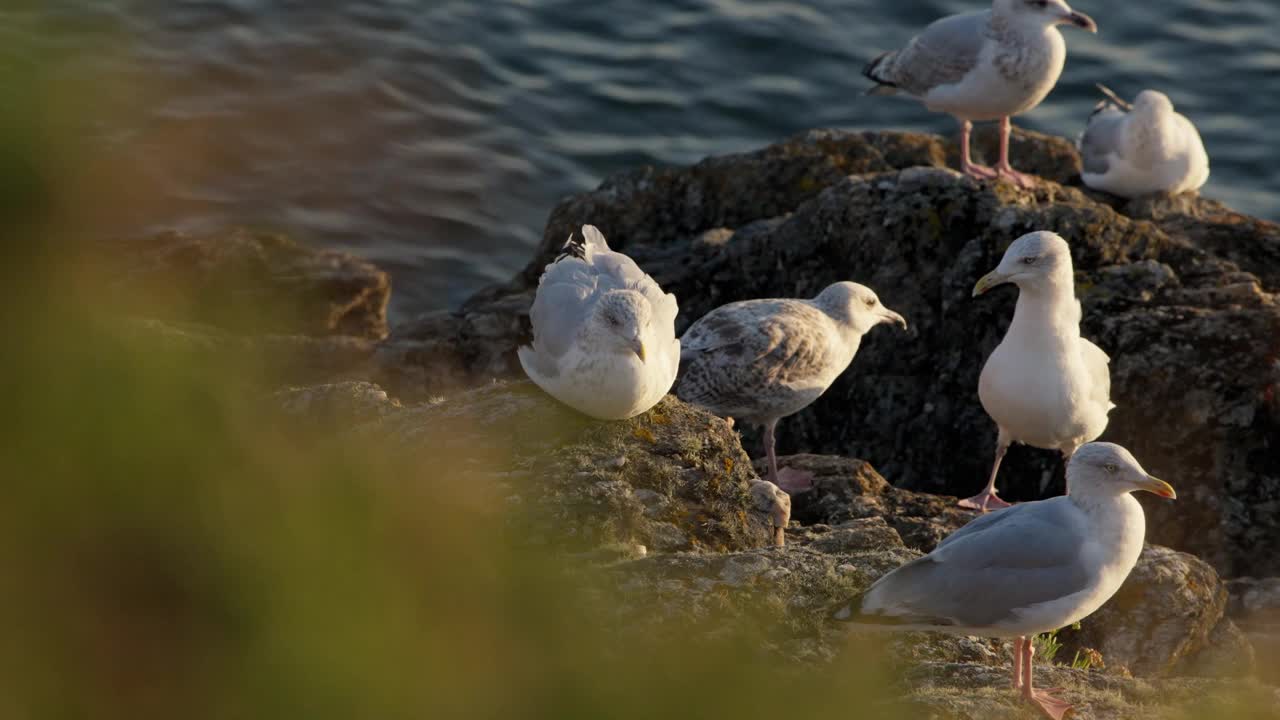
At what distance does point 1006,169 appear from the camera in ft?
33.5

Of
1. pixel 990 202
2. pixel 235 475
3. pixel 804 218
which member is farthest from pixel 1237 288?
pixel 235 475

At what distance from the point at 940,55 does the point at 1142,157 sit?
176cm

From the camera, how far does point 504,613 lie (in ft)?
4.35

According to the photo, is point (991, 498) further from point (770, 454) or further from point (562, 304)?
point (562, 304)

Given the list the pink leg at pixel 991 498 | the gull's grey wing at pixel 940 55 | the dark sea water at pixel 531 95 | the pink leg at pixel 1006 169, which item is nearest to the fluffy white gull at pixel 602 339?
the pink leg at pixel 991 498

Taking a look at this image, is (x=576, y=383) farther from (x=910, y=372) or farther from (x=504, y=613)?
(x=504, y=613)

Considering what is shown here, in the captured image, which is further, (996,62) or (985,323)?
(996,62)

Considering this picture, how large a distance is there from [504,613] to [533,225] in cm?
1641

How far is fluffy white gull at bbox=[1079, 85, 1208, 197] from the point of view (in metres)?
10.8

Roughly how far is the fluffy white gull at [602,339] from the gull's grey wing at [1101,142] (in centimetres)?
556

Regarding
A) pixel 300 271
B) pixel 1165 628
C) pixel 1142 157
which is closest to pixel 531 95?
pixel 300 271

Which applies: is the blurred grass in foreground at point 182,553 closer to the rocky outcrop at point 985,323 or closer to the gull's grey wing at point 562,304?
the gull's grey wing at point 562,304

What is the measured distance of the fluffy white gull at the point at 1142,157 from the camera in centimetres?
1080

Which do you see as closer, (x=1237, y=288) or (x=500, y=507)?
(x=500, y=507)
